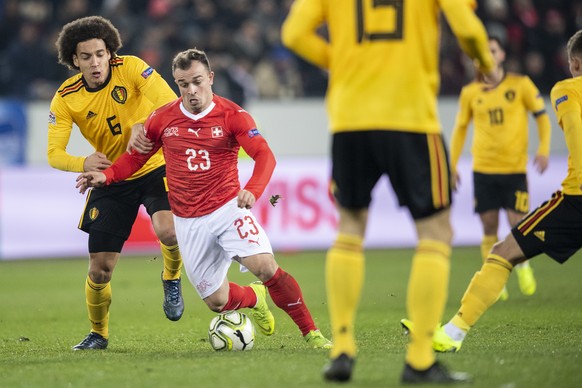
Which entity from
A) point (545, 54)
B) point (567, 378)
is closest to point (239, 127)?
point (567, 378)

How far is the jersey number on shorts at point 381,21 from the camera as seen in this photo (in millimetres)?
5289

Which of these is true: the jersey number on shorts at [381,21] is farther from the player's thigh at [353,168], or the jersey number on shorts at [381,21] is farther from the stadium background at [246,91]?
the stadium background at [246,91]

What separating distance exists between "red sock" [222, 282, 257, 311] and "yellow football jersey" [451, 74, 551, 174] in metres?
4.21

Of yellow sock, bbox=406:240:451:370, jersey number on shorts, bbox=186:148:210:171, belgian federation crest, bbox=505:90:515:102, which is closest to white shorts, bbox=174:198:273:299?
jersey number on shorts, bbox=186:148:210:171

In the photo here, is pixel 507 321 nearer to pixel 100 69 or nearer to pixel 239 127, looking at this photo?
pixel 239 127

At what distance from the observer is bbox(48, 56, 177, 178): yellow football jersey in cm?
793

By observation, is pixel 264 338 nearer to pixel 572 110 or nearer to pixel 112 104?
pixel 112 104

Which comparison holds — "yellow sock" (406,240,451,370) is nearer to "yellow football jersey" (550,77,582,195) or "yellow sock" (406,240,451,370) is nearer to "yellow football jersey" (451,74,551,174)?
"yellow football jersey" (550,77,582,195)

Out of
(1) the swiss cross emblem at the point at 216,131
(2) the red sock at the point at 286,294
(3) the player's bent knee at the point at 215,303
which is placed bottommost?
(3) the player's bent knee at the point at 215,303

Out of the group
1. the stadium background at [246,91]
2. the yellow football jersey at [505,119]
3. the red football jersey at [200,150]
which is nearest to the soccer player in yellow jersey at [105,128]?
the red football jersey at [200,150]

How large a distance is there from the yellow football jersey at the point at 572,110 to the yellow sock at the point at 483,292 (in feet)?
2.22

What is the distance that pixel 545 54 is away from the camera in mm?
19828

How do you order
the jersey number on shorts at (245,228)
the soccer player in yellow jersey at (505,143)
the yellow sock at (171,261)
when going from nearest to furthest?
1. the jersey number on shorts at (245,228)
2. the yellow sock at (171,261)
3. the soccer player in yellow jersey at (505,143)

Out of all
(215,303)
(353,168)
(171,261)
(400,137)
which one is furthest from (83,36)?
(400,137)
